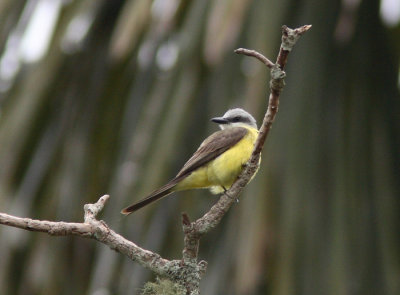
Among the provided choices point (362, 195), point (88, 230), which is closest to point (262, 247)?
point (362, 195)

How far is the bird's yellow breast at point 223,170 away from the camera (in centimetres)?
461

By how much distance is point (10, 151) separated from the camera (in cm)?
457

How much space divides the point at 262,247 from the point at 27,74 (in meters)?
1.75

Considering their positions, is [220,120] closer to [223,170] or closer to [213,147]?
[213,147]

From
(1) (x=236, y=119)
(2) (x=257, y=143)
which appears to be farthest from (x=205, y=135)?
(2) (x=257, y=143)

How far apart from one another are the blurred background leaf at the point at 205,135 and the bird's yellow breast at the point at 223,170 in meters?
0.14

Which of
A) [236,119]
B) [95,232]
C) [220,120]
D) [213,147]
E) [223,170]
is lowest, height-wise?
[95,232]

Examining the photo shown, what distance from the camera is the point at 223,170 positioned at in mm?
4625

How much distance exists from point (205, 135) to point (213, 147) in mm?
289

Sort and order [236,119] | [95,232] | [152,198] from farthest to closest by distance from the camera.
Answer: [236,119]
[152,198]
[95,232]

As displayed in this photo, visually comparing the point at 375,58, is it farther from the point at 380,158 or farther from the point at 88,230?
the point at 88,230

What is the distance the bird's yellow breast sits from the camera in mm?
4613

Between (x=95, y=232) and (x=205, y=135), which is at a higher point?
(x=205, y=135)

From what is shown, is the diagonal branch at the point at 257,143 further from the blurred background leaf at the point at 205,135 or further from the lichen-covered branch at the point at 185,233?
the blurred background leaf at the point at 205,135
